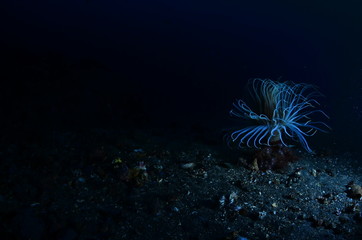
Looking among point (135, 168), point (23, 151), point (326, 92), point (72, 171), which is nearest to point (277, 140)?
point (135, 168)

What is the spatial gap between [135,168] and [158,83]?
1115cm

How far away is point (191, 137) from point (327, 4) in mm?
49729

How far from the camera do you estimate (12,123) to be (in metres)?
7.39

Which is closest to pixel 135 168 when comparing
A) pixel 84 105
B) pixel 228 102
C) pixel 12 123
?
pixel 12 123

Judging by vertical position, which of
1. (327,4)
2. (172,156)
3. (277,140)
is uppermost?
(327,4)

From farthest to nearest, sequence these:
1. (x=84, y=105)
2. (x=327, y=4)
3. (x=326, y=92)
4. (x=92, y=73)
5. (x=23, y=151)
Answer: (x=327, y=4) → (x=326, y=92) → (x=92, y=73) → (x=84, y=105) → (x=23, y=151)

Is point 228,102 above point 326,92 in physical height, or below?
below

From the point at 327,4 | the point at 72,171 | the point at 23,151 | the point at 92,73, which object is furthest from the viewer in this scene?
the point at 327,4

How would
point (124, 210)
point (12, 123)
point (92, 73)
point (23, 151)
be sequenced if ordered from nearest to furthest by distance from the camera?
1. point (124, 210)
2. point (23, 151)
3. point (12, 123)
4. point (92, 73)

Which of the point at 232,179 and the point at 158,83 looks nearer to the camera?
the point at 232,179

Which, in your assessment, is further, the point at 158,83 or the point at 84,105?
the point at 158,83

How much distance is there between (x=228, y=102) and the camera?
14.1m

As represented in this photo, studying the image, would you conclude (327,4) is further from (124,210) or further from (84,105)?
(124,210)

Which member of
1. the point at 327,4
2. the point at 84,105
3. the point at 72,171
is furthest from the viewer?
the point at 327,4
